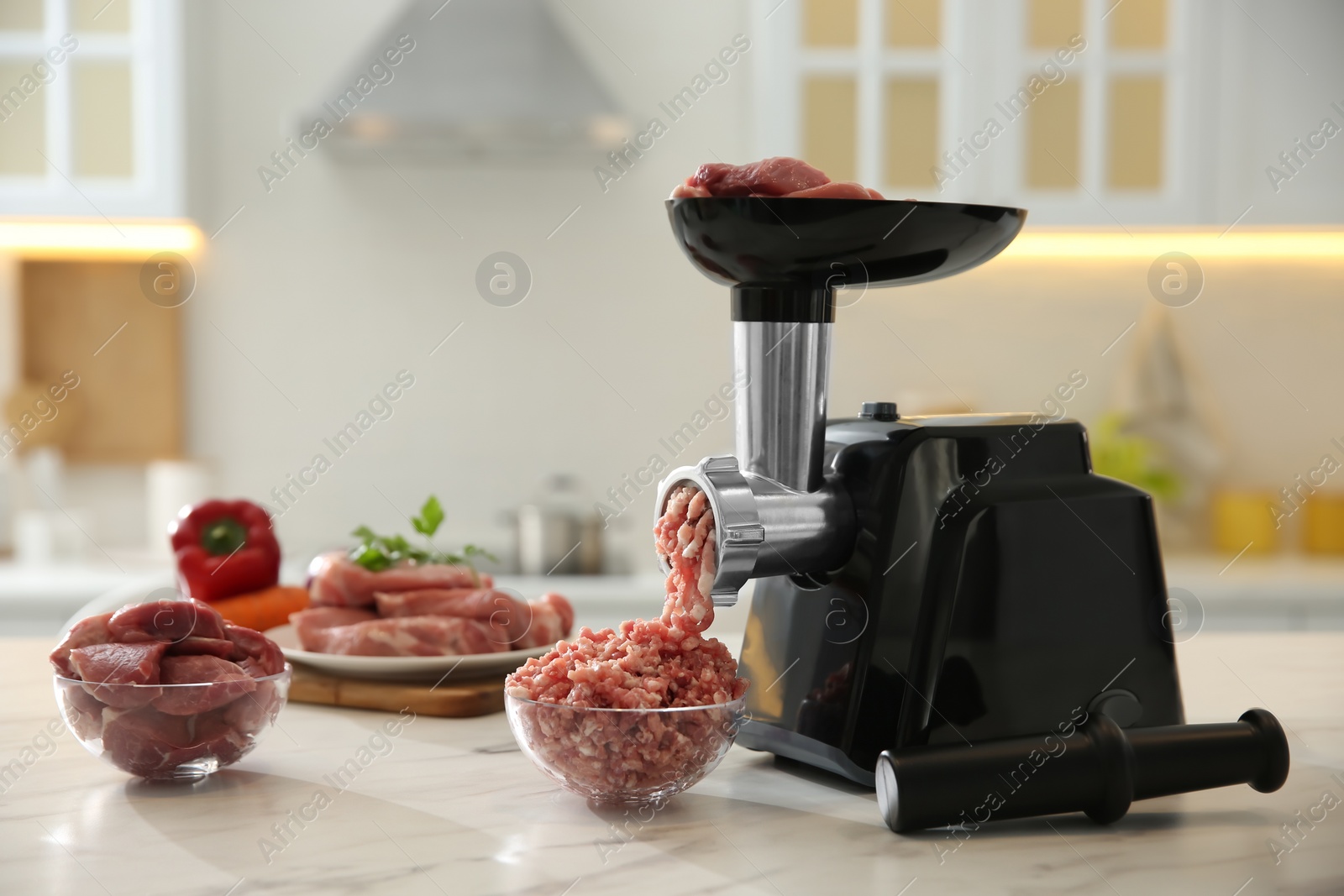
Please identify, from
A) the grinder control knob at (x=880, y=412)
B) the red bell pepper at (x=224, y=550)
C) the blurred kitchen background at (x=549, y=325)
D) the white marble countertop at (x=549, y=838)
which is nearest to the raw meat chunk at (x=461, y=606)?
the white marble countertop at (x=549, y=838)

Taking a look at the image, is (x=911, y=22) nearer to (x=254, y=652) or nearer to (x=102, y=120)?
(x=102, y=120)

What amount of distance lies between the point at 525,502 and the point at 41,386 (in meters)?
1.19

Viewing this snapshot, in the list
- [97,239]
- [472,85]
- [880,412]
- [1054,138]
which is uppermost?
[472,85]

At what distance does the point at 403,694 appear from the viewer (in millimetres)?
1060

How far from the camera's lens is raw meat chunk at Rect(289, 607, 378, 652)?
110 centimetres

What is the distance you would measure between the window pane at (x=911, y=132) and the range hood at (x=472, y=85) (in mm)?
591

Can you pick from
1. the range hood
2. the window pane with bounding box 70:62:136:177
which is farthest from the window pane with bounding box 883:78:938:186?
the window pane with bounding box 70:62:136:177

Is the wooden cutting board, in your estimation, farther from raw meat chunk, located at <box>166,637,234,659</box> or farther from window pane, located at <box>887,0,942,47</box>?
window pane, located at <box>887,0,942,47</box>

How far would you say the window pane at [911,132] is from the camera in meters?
2.64

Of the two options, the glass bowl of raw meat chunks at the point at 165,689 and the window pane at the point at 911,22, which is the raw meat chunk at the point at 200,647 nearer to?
the glass bowl of raw meat chunks at the point at 165,689

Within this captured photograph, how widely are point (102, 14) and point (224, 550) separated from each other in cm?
176

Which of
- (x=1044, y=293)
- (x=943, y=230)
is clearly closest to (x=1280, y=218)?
(x=1044, y=293)

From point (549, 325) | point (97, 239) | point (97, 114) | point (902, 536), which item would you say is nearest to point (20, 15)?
point (97, 114)

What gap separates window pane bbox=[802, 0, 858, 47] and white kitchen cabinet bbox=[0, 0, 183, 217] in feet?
4.57
